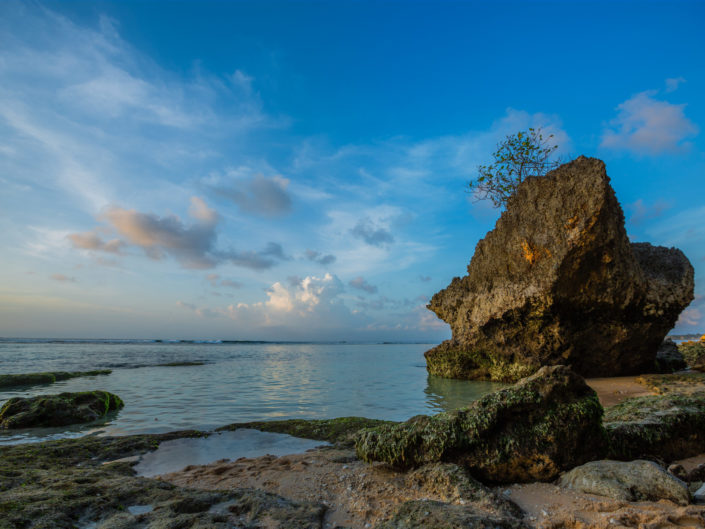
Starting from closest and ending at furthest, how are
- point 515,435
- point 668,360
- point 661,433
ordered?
1. point 515,435
2. point 661,433
3. point 668,360

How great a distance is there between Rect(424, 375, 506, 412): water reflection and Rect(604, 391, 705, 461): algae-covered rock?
4042 mm

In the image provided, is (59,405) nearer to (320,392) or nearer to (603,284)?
(320,392)

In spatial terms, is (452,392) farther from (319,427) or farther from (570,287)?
(319,427)

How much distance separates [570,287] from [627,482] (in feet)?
35.0

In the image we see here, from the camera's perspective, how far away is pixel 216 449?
6941mm

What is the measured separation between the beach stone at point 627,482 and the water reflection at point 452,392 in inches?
206

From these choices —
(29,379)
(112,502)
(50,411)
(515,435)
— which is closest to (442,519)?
(515,435)

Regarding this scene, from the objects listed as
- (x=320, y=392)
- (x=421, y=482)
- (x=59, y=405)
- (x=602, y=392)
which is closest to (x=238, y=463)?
(x=421, y=482)

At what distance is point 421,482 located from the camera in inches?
179

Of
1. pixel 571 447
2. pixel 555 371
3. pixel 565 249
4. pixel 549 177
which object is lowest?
pixel 571 447

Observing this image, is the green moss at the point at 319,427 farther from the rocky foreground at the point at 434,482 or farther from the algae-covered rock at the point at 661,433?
the algae-covered rock at the point at 661,433

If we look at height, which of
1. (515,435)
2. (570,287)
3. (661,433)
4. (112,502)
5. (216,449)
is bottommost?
(216,449)

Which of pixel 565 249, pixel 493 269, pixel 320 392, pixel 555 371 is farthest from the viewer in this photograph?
pixel 493 269

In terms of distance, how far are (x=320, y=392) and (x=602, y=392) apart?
369 inches
